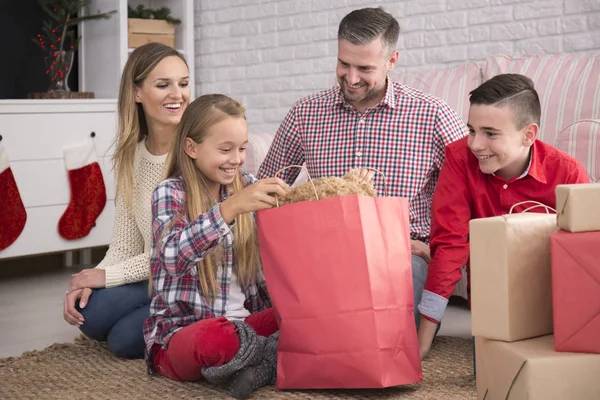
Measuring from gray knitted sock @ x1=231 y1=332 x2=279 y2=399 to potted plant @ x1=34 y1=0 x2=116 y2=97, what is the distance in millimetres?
2631

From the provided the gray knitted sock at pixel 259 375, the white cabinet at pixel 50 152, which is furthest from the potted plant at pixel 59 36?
the gray knitted sock at pixel 259 375

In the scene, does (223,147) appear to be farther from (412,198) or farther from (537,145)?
(537,145)

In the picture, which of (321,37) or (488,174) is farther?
(321,37)

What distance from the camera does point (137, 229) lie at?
241cm

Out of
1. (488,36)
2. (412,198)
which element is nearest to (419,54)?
(488,36)

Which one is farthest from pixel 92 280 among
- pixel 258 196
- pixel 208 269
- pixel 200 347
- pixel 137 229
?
pixel 258 196

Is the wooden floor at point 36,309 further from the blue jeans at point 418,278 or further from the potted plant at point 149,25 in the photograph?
the potted plant at point 149,25

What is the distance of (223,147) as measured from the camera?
202 centimetres

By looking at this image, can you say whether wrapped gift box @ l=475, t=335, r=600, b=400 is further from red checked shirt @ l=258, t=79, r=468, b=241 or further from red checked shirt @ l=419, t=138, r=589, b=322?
red checked shirt @ l=258, t=79, r=468, b=241

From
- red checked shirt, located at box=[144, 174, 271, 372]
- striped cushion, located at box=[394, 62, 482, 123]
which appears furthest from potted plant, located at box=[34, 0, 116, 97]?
red checked shirt, located at box=[144, 174, 271, 372]

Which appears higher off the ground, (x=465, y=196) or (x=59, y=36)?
(x=59, y=36)

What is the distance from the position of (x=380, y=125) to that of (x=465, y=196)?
41 cm

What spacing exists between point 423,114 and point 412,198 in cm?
24

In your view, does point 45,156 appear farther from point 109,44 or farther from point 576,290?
point 576,290
